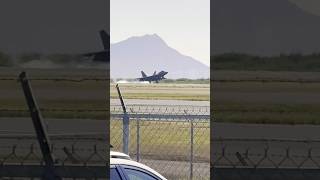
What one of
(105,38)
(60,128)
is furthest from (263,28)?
(60,128)

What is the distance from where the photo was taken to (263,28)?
105 inches

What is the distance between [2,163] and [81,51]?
29.6 inches

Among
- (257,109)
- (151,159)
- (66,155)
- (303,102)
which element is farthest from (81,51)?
(151,159)

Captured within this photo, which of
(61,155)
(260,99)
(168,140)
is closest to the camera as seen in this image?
(260,99)

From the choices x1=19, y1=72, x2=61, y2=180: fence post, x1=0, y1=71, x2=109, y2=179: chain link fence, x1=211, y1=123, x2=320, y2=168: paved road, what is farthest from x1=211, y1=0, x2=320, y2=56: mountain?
x1=19, y1=72, x2=61, y2=180: fence post

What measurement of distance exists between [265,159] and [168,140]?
4.65 meters

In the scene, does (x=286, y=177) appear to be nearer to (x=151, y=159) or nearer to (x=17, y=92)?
(x=17, y=92)

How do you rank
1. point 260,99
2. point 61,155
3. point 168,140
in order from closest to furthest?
point 260,99
point 61,155
point 168,140

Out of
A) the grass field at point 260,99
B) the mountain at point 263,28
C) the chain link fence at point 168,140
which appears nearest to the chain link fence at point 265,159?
the grass field at point 260,99

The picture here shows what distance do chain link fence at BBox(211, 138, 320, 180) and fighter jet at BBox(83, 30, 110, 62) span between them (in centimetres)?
74

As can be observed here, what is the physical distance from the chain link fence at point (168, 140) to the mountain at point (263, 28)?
2353mm

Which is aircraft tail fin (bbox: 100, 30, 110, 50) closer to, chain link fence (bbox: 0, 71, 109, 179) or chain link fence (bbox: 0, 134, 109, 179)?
chain link fence (bbox: 0, 71, 109, 179)

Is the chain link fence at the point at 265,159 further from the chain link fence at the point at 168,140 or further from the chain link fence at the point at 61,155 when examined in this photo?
the chain link fence at the point at 168,140

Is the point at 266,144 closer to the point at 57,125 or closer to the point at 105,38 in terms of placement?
the point at 105,38
